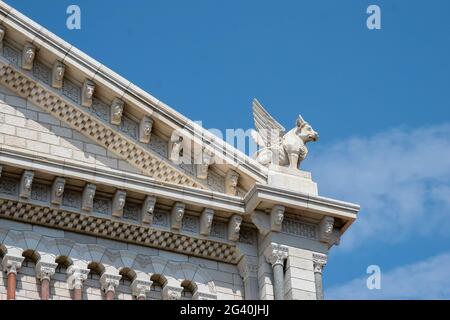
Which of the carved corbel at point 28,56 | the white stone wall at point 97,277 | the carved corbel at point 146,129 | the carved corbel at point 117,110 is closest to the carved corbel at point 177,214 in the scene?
the white stone wall at point 97,277

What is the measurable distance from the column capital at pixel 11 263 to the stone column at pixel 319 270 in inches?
231

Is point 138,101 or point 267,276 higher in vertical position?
point 138,101

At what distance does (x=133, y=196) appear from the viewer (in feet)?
128

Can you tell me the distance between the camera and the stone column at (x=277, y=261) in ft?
128

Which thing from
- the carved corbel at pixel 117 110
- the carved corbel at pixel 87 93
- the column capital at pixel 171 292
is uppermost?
the carved corbel at pixel 87 93

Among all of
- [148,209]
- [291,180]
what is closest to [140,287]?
[148,209]

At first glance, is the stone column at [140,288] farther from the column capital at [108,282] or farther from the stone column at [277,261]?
the stone column at [277,261]

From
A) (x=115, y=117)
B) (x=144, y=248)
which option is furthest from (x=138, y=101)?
(x=144, y=248)

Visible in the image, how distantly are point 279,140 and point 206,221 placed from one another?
8.39 feet

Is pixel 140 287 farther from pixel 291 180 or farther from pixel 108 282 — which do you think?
pixel 291 180

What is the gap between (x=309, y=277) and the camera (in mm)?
39281

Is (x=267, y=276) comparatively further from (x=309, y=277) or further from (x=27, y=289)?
(x=27, y=289)

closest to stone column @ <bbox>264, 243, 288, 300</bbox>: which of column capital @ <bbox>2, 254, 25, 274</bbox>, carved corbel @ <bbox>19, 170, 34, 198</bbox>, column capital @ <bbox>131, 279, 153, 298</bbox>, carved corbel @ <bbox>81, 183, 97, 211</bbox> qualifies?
column capital @ <bbox>131, 279, 153, 298</bbox>

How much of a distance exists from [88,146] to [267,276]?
14.4ft
